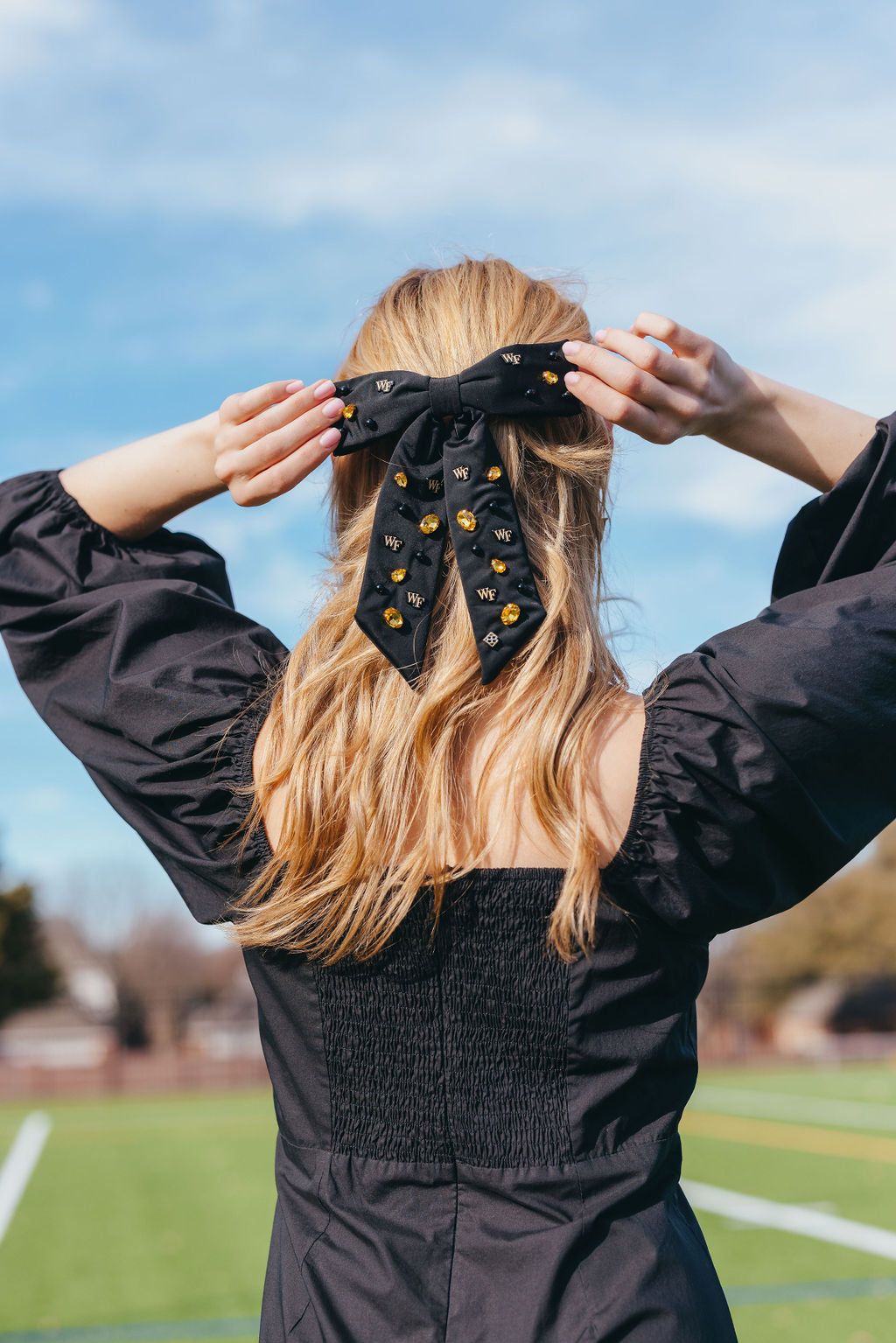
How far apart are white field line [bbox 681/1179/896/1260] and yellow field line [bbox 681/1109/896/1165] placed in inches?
97.1

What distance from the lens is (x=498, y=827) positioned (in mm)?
1267

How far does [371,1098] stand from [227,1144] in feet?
50.4

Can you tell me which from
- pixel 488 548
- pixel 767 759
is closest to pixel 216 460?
pixel 488 548

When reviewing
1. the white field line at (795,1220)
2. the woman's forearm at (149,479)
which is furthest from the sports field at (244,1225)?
the woman's forearm at (149,479)

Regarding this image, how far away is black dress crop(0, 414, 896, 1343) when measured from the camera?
119cm

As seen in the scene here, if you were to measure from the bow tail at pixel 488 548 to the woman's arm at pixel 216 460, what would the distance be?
0.17m

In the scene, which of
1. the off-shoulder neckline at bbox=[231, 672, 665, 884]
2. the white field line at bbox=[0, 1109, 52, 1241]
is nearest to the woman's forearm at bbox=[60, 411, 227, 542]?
Result: the off-shoulder neckline at bbox=[231, 672, 665, 884]

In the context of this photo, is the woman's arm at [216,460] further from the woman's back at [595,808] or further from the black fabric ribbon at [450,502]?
the woman's back at [595,808]

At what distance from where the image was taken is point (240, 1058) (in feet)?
92.2

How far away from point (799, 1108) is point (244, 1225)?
10.2 metres

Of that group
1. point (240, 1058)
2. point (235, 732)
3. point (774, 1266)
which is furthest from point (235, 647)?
point (240, 1058)

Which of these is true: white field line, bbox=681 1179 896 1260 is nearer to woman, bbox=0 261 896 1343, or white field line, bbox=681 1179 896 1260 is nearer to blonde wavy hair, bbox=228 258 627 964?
woman, bbox=0 261 896 1343

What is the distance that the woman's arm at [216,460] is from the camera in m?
1.38

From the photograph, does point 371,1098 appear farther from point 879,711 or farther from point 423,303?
point 423,303
